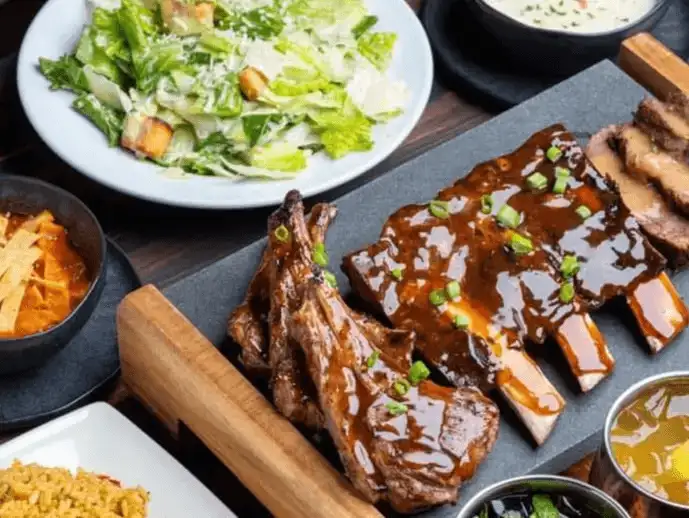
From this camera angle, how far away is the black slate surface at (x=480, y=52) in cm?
389

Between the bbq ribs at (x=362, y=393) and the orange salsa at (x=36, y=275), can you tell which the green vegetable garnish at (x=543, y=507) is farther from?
the orange salsa at (x=36, y=275)

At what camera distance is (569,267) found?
297 centimetres

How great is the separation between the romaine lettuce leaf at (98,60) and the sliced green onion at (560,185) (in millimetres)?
1389

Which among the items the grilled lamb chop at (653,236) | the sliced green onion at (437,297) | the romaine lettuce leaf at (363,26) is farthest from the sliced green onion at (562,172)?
the romaine lettuce leaf at (363,26)

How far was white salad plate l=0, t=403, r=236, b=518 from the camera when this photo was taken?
9.03 ft

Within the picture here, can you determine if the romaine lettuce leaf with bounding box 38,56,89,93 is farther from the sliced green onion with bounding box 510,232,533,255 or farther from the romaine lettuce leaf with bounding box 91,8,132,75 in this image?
the sliced green onion with bounding box 510,232,533,255

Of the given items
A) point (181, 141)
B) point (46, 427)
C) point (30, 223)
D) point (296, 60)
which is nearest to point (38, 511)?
point (46, 427)

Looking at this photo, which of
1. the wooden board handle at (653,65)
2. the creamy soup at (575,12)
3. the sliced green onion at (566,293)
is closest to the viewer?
the sliced green onion at (566,293)

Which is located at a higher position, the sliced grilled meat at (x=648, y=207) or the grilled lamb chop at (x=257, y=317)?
the sliced grilled meat at (x=648, y=207)

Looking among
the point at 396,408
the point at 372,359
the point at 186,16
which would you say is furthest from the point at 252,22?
the point at 396,408

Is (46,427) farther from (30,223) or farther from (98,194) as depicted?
(98,194)

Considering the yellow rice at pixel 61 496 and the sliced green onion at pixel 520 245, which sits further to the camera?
the sliced green onion at pixel 520 245

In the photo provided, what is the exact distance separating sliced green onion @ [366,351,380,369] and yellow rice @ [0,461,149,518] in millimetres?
554

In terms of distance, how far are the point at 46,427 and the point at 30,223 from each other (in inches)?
22.1
